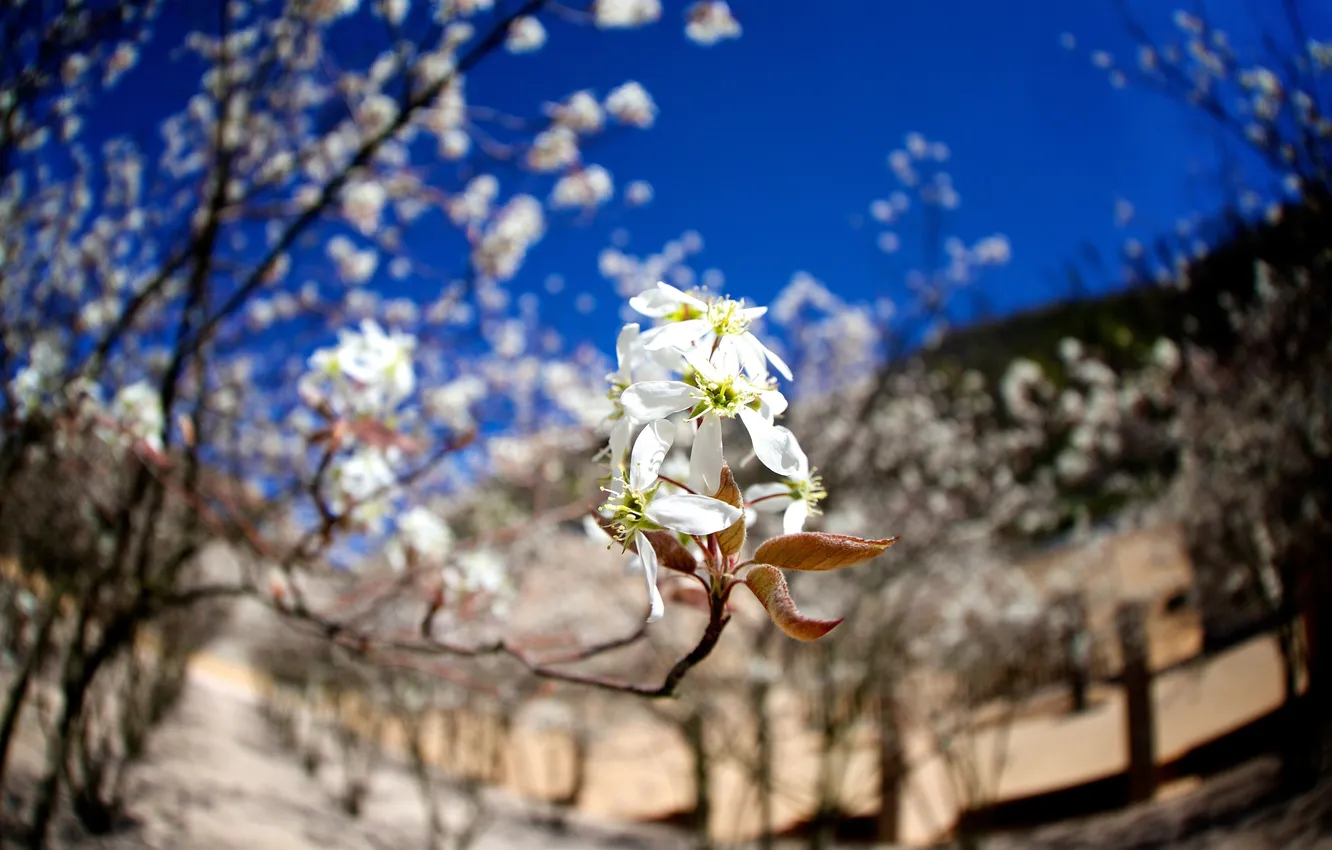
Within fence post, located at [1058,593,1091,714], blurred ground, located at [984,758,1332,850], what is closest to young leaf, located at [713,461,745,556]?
blurred ground, located at [984,758,1332,850]

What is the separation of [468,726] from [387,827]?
9.61ft

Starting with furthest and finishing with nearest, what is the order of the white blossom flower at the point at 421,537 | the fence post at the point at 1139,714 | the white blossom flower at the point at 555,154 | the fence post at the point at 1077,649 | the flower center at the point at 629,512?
the fence post at the point at 1077,649
the fence post at the point at 1139,714
the white blossom flower at the point at 555,154
the white blossom flower at the point at 421,537
the flower center at the point at 629,512

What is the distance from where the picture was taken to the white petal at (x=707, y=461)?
75cm

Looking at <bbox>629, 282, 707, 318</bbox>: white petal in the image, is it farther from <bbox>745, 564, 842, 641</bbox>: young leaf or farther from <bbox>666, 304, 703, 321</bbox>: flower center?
<bbox>745, 564, 842, 641</bbox>: young leaf

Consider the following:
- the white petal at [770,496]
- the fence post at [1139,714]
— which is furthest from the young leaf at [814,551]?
the fence post at [1139,714]

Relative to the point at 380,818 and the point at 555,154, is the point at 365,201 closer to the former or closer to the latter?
the point at 555,154

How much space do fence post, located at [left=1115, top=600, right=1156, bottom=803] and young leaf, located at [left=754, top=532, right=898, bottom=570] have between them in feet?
22.6

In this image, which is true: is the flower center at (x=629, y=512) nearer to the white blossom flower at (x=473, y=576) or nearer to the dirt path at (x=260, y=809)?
the white blossom flower at (x=473, y=576)

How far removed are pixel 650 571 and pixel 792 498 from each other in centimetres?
30

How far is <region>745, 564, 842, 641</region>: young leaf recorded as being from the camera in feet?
2.38

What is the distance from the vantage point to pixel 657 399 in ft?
2.57

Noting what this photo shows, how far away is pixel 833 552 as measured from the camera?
2.39ft

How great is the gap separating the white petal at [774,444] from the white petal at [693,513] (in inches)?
3.0

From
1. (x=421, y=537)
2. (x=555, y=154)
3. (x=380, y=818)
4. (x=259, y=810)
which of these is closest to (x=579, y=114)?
(x=555, y=154)
